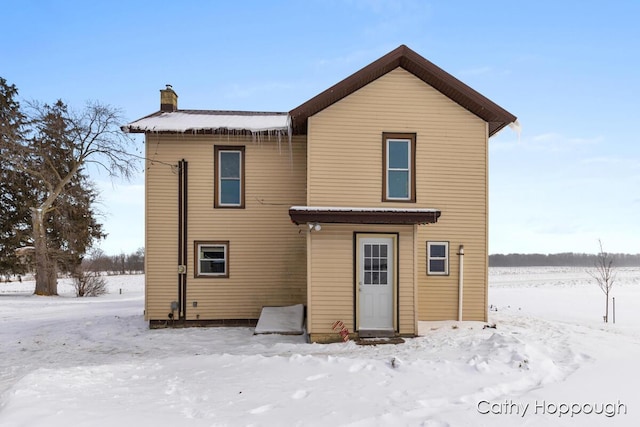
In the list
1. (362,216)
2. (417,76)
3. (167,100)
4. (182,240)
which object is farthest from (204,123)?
(417,76)

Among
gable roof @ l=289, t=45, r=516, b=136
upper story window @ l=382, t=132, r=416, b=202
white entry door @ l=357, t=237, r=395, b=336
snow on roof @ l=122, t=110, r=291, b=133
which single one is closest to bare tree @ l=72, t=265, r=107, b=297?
snow on roof @ l=122, t=110, r=291, b=133

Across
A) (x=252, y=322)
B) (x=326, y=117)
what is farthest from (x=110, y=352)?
(x=326, y=117)

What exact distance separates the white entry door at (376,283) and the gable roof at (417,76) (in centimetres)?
370

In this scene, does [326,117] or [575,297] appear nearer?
[326,117]

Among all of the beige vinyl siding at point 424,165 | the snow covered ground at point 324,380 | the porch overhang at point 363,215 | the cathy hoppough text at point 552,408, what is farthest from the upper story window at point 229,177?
the cathy hoppough text at point 552,408

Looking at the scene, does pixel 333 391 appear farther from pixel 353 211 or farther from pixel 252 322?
pixel 252 322

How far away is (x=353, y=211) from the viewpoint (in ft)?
31.2

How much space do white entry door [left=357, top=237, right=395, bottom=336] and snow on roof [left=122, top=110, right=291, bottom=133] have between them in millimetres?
4421

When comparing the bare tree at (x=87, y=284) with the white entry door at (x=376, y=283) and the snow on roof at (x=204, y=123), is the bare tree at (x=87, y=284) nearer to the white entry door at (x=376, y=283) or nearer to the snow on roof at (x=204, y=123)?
the snow on roof at (x=204, y=123)

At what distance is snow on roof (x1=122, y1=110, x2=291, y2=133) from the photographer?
39.4ft

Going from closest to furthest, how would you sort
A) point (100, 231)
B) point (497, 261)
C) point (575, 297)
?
point (575, 297), point (100, 231), point (497, 261)

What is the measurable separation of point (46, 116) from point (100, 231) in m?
8.23

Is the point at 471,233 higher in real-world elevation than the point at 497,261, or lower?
higher

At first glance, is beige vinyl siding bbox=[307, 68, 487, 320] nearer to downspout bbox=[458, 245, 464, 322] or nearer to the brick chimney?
downspout bbox=[458, 245, 464, 322]
